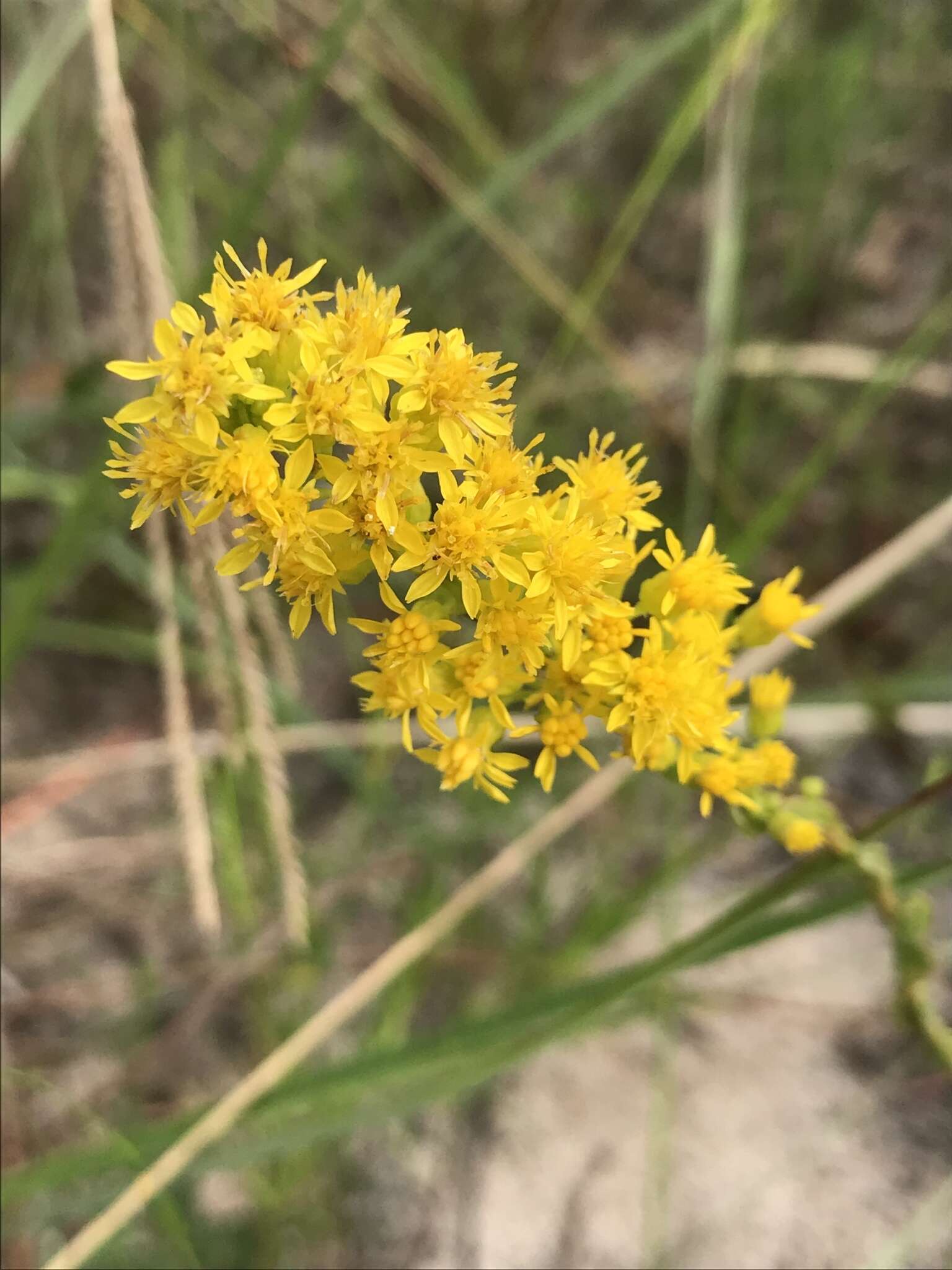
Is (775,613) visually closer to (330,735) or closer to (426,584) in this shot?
(426,584)

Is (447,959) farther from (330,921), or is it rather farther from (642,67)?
(642,67)

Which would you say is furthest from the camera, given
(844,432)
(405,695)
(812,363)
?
(812,363)

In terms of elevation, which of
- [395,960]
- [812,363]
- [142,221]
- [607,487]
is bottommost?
[395,960]

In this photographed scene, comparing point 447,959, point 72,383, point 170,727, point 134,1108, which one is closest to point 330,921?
point 447,959

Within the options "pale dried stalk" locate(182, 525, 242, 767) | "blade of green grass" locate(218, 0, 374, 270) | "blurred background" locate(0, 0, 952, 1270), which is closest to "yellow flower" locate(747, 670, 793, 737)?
"blurred background" locate(0, 0, 952, 1270)

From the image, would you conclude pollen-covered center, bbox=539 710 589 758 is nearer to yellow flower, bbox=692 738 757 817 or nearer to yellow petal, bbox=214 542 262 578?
yellow flower, bbox=692 738 757 817

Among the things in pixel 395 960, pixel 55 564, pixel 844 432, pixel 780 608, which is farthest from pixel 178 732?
pixel 844 432
